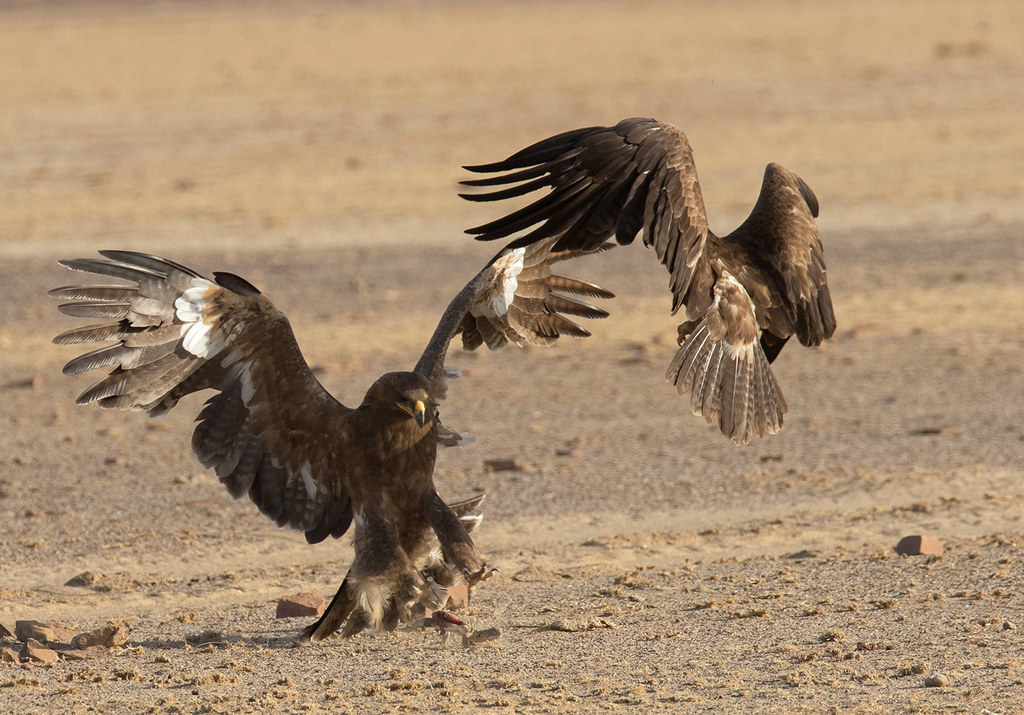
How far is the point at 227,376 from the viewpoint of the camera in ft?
20.2

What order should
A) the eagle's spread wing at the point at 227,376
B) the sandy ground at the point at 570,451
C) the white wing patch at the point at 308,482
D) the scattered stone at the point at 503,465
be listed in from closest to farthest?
the eagle's spread wing at the point at 227,376 → the sandy ground at the point at 570,451 → the white wing patch at the point at 308,482 → the scattered stone at the point at 503,465

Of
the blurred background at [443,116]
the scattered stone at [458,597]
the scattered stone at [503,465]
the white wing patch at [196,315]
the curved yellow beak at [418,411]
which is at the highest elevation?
the blurred background at [443,116]

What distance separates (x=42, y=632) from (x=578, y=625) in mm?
2157

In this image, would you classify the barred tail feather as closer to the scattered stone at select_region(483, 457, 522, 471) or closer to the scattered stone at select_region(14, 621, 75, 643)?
the scattered stone at select_region(483, 457, 522, 471)

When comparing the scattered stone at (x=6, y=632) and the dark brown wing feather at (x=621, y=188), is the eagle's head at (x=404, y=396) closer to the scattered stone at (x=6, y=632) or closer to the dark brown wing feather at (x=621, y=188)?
the dark brown wing feather at (x=621, y=188)

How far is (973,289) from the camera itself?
13914 mm

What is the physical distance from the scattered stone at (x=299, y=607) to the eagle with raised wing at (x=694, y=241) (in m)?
1.71

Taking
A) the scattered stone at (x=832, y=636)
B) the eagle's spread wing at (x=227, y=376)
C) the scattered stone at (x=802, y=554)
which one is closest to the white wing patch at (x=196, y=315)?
the eagle's spread wing at (x=227, y=376)

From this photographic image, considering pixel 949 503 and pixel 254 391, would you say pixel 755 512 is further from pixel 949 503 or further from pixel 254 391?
pixel 254 391

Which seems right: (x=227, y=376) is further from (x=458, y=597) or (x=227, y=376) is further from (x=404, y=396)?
(x=458, y=597)

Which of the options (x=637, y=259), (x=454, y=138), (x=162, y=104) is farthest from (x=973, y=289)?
(x=162, y=104)

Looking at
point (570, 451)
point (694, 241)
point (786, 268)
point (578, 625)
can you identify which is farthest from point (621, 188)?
point (570, 451)

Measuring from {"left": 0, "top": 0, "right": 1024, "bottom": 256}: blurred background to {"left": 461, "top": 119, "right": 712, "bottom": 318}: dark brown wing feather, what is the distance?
402 inches

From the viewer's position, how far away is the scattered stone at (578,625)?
644cm
